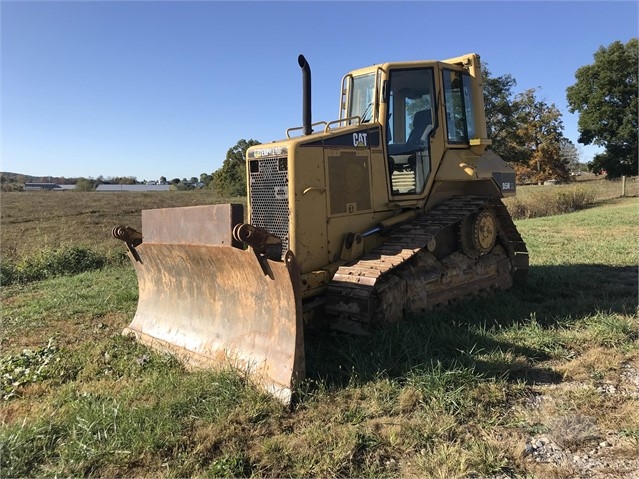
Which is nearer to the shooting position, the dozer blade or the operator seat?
the dozer blade

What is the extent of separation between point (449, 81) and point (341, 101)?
1418 mm

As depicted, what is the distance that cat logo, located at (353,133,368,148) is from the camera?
216 inches

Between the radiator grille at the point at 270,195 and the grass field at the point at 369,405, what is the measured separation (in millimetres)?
1204

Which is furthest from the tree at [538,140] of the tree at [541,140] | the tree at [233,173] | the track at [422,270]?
the track at [422,270]

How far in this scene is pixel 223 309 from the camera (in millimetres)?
4824

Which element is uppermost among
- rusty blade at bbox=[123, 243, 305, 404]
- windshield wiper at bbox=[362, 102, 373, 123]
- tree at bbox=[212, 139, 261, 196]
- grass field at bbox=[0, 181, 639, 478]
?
tree at bbox=[212, 139, 261, 196]

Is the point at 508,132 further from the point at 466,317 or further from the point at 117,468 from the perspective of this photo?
the point at 117,468

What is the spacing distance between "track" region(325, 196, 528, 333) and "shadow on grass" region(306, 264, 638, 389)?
174 millimetres

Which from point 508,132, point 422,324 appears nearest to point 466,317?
point 422,324

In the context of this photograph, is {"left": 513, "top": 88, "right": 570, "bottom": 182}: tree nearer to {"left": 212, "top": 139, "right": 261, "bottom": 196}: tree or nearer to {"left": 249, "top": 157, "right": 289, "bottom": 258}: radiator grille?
{"left": 212, "top": 139, "right": 261, "bottom": 196}: tree

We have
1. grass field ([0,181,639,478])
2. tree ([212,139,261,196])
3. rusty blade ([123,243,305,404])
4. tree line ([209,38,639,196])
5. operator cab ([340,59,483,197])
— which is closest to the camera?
grass field ([0,181,639,478])

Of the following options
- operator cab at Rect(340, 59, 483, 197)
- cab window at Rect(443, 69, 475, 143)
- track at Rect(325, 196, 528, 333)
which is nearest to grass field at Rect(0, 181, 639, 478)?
track at Rect(325, 196, 528, 333)

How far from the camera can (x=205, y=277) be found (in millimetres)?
5020

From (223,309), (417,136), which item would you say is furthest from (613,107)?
(223,309)
